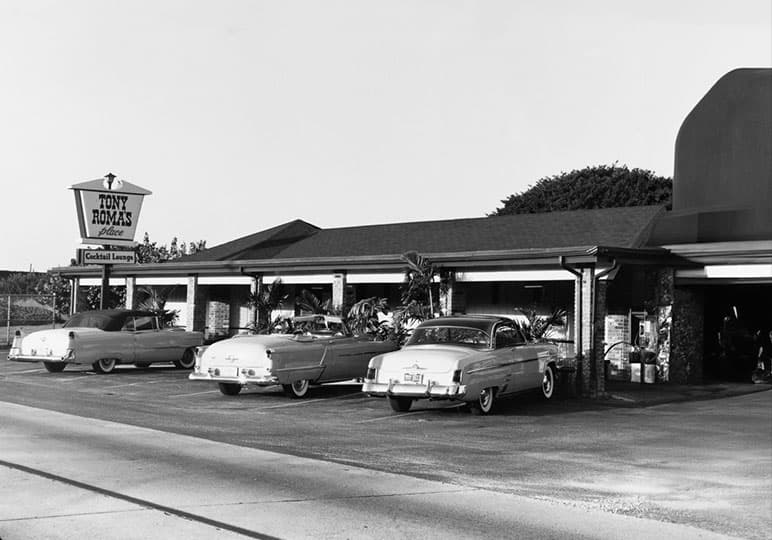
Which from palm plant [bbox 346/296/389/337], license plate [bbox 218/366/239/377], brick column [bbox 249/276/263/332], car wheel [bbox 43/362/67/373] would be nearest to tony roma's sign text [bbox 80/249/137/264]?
brick column [bbox 249/276/263/332]

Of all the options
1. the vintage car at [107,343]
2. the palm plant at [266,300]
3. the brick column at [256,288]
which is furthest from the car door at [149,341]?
the brick column at [256,288]

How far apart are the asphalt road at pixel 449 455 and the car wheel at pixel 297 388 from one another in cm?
25

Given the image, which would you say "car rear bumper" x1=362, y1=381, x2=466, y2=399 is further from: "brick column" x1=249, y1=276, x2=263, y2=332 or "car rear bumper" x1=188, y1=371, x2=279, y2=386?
"brick column" x1=249, y1=276, x2=263, y2=332

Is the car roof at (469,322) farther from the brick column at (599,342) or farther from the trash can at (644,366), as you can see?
the trash can at (644,366)

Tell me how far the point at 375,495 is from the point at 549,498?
166cm

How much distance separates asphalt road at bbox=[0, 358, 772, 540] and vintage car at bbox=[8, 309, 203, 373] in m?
3.61

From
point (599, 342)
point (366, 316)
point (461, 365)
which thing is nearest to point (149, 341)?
point (366, 316)

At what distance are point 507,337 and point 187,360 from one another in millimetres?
11380

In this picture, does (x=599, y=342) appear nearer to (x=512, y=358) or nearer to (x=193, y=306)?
(x=512, y=358)

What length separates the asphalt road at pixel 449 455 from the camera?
28.8ft

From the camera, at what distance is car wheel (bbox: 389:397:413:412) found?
17.2 meters

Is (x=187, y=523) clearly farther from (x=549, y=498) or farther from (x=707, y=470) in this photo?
(x=707, y=470)

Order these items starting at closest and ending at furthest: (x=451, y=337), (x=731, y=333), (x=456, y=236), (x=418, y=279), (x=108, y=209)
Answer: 1. (x=451, y=337)
2. (x=418, y=279)
3. (x=731, y=333)
4. (x=456, y=236)
5. (x=108, y=209)

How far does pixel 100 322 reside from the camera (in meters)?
24.6
